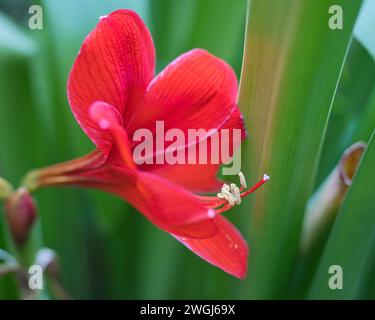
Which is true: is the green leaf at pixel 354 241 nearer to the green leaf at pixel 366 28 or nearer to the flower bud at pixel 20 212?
the green leaf at pixel 366 28

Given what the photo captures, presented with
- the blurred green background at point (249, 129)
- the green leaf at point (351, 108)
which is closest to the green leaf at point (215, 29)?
the blurred green background at point (249, 129)

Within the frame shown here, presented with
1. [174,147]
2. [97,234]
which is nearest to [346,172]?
[174,147]

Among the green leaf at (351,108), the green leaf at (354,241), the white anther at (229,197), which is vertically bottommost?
the green leaf at (354,241)

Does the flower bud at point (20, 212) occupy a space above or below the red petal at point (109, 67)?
below

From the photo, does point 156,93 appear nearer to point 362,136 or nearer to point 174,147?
point 174,147

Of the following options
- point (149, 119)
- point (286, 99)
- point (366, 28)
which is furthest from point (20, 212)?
→ point (366, 28)

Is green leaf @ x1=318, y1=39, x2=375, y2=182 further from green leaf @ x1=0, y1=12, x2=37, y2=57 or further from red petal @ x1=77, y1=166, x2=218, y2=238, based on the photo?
green leaf @ x1=0, y1=12, x2=37, y2=57

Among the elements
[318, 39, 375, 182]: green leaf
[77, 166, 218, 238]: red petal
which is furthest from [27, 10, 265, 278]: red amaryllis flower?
[318, 39, 375, 182]: green leaf
